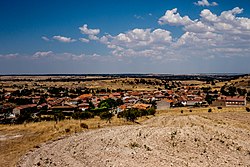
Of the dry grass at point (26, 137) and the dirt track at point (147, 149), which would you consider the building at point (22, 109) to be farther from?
the dirt track at point (147, 149)

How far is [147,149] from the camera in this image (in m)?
32.8

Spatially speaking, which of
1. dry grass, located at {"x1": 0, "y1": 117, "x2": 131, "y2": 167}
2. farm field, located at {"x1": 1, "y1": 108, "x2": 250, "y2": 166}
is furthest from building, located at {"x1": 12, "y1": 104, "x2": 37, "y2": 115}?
farm field, located at {"x1": 1, "y1": 108, "x2": 250, "y2": 166}

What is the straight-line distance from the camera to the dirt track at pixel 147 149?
28097 millimetres

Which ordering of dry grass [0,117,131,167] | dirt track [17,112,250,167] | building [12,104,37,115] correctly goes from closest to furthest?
dirt track [17,112,250,167] → dry grass [0,117,131,167] → building [12,104,37,115]

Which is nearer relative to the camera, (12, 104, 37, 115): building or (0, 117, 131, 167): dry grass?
(0, 117, 131, 167): dry grass

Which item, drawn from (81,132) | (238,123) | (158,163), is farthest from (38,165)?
(238,123)

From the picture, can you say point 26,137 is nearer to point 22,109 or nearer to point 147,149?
point 147,149

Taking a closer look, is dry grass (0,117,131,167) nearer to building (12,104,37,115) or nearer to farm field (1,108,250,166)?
farm field (1,108,250,166)

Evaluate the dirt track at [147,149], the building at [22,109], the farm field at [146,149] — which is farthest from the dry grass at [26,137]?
the building at [22,109]

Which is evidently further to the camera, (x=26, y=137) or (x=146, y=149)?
(x=26, y=137)

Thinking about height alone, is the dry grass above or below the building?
above

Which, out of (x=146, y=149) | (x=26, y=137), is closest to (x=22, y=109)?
(x=26, y=137)

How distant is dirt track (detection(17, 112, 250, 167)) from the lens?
92.2 feet

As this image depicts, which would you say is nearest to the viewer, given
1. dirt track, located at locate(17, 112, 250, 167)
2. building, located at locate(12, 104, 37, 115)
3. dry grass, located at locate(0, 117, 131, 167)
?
dirt track, located at locate(17, 112, 250, 167)
